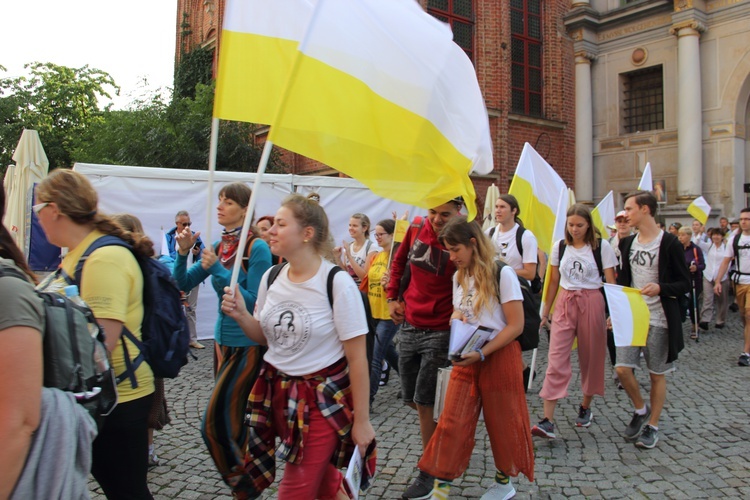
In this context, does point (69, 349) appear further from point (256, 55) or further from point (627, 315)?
point (627, 315)

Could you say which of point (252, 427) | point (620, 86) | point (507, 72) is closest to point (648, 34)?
point (620, 86)

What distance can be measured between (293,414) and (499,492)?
1609mm

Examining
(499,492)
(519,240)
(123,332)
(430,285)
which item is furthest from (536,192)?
(123,332)

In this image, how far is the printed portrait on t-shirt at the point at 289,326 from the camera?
8.59 feet

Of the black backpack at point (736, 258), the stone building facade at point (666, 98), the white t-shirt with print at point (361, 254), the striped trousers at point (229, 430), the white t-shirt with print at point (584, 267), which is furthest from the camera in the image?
the stone building facade at point (666, 98)

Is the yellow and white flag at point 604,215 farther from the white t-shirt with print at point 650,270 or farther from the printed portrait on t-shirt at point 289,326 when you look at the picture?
the printed portrait on t-shirt at point 289,326

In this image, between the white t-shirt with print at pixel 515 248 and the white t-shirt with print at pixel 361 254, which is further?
the white t-shirt with print at pixel 361 254

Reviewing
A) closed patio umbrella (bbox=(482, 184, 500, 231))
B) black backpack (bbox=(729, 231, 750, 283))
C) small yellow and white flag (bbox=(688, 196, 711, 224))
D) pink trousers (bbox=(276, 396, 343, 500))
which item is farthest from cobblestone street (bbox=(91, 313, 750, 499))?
closed patio umbrella (bbox=(482, 184, 500, 231))

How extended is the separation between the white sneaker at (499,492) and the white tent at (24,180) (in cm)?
753

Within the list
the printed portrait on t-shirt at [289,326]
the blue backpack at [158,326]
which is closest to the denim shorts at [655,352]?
the printed portrait on t-shirt at [289,326]

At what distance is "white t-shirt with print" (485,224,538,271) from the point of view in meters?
5.38

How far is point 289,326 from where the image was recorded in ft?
8.65

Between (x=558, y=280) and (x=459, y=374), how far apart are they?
86.7 inches

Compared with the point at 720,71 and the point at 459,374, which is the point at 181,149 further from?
the point at 720,71
